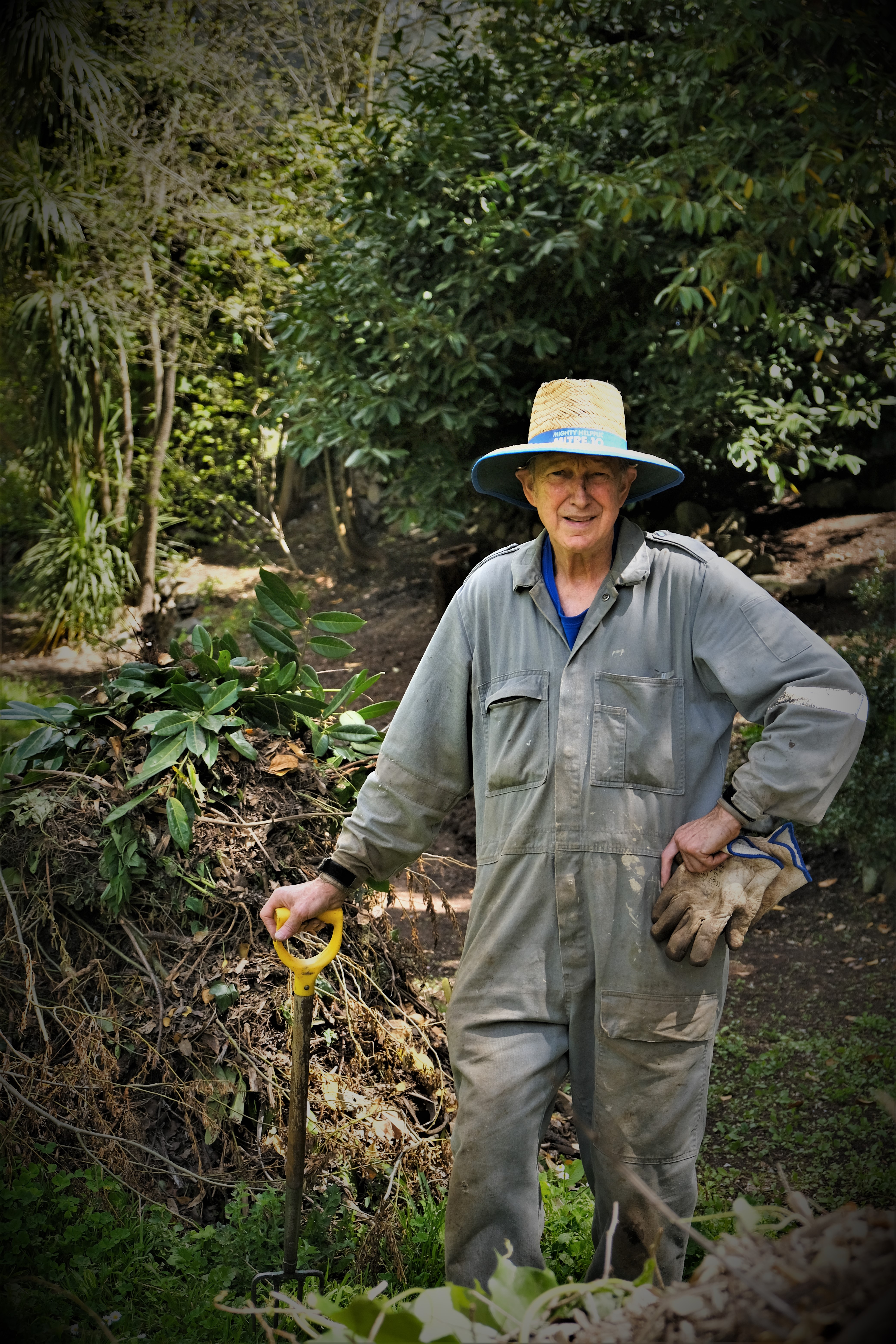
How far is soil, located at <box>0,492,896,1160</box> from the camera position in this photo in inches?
175

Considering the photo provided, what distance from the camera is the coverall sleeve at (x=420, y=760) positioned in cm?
246

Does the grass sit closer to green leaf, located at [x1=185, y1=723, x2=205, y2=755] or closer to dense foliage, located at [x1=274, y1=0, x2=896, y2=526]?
green leaf, located at [x1=185, y1=723, x2=205, y2=755]

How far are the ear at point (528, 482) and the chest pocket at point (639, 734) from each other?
534mm

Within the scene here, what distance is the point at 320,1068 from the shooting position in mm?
2986

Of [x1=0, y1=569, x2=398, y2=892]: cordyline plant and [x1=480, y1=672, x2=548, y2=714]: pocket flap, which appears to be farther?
[x1=0, y1=569, x2=398, y2=892]: cordyline plant

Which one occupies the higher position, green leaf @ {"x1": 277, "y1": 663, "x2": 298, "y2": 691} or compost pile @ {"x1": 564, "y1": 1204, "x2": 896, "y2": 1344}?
green leaf @ {"x1": 277, "y1": 663, "x2": 298, "y2": 691}

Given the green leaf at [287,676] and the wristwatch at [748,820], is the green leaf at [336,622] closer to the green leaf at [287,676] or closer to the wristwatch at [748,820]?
the green leaf at [287,676]

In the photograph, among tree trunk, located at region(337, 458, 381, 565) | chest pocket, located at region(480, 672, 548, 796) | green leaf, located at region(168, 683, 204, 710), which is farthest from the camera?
tree trunk, located at region(337, 458, 381, 565)

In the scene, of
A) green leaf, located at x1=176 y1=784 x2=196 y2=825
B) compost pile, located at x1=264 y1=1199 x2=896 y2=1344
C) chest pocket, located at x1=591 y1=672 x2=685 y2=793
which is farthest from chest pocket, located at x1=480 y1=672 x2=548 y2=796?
compost pile, located at x1=264 y1=1199 x2=896 y2=1344

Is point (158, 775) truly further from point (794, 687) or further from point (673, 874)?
point (794, 687)

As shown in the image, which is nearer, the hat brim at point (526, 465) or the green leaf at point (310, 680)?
the hat brim at point (526, 465)

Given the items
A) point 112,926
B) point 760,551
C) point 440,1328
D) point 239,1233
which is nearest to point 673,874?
point 440,1328

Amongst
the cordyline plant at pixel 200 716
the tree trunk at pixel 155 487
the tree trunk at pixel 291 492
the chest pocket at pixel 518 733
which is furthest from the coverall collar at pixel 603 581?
the tree trunk at pixel 291 492

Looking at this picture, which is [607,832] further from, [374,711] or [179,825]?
[374,711]
